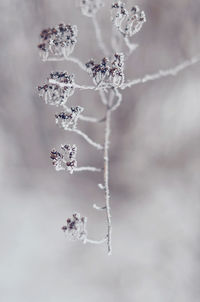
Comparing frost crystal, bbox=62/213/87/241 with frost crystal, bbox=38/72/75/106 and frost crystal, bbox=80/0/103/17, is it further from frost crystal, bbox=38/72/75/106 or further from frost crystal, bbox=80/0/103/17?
frost crystal, bbox=80/0/103/17

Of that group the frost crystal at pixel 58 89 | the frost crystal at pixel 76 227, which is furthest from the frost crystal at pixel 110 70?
the frost crystal at pixel 76 227

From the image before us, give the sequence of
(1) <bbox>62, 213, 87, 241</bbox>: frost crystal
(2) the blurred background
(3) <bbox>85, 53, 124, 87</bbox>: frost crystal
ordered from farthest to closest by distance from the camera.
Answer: (2) the blurred background → (1) <bbox>62, 213, 87, 241</bbox>: frost crystal → (3) <bbox>85, 53, 124, 87</bbox>: frost crystal

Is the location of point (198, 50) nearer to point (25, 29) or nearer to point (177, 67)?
point (177, 67)

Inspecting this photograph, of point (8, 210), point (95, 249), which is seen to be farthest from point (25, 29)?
point (95, 249)

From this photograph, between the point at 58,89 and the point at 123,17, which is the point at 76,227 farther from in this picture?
the point at 123,17

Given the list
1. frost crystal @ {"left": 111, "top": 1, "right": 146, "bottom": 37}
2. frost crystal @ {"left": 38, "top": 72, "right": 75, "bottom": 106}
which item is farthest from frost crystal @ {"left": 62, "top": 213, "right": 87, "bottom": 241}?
frost crystal @ {"left": 111, "top": 1, "right": 146, "bottom": 37}

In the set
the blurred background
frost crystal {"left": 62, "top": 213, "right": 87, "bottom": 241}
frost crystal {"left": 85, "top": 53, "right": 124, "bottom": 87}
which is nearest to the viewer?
frost crystal {"left": 85, "top": 53, "right": 124, "bottom": 87}

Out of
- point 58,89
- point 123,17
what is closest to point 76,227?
point 58,89

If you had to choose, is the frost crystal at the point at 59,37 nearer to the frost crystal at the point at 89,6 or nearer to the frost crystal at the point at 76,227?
the frost crystal at the point at 89,6
